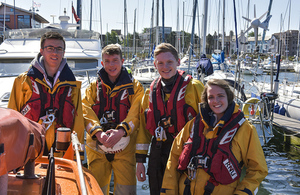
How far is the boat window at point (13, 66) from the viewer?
6938mm

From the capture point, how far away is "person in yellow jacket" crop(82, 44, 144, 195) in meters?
3.32

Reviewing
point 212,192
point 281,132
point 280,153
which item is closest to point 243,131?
point 212,192

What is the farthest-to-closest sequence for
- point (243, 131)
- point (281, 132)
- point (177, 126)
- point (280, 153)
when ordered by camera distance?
point (281, 132), point (280, 153), point (177, 126), point (243, 131)

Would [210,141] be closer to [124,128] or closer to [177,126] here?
[177,126]

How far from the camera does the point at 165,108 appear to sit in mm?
3066

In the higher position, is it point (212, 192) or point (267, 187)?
point (212, 192)

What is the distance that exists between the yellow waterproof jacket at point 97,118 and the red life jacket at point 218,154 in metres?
0.91

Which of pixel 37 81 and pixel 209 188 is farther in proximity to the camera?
pixel 37 81

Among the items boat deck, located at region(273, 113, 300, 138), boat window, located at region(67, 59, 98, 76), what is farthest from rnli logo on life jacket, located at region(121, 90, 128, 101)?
boat deck, located at region(273, 113, 300, 138)

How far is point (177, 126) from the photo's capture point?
9.93ft

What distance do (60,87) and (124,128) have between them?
2.61 ft

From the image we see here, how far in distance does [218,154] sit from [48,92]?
1.83 meters

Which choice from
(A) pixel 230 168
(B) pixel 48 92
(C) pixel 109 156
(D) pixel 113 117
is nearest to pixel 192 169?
(A) pixel 230 168

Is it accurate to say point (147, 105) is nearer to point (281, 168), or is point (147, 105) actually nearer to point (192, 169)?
point (192, 169)
